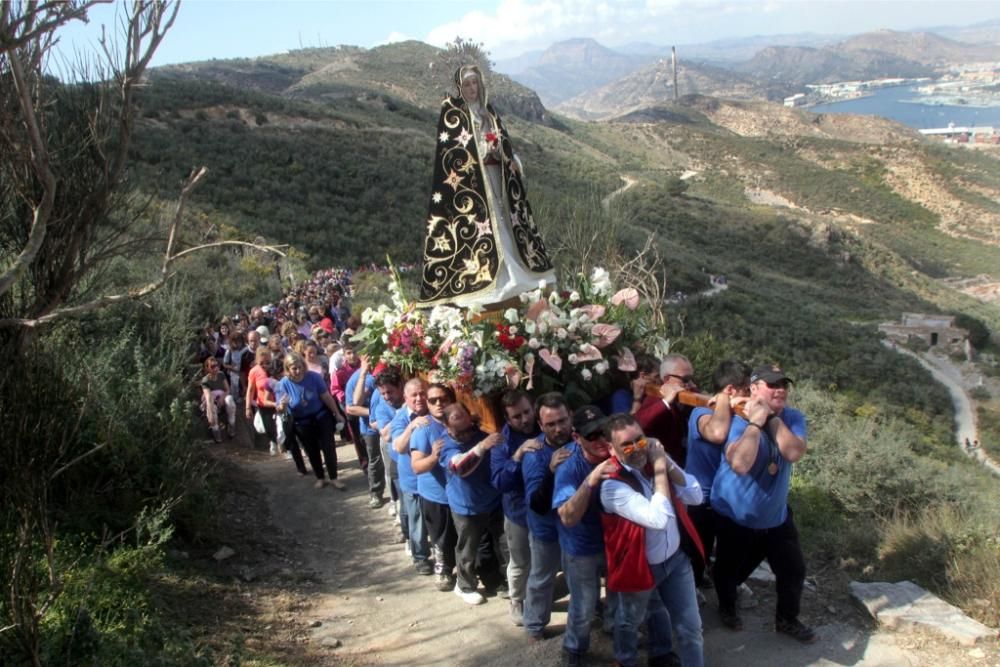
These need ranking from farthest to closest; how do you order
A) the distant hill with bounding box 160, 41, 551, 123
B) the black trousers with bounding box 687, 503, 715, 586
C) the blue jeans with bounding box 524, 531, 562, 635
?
the distant hill with bounding box 160, 41, 551, 123 < the black trousers with bounding box 687, 503, 715, 586 < the blue jeans with bounding box 524, 531, 562, 635

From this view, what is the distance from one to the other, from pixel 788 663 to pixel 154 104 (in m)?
40.4

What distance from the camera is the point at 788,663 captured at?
171 inches

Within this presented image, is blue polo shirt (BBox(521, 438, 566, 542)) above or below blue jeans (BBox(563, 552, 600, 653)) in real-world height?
above

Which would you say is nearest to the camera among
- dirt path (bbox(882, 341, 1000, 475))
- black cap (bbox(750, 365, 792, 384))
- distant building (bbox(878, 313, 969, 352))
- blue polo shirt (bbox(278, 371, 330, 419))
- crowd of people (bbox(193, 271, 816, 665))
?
crowd of people (bbox(193, 271, 816, 665))

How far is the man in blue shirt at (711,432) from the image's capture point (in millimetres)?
4500

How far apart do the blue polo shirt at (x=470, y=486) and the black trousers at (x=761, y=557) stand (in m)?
1.49

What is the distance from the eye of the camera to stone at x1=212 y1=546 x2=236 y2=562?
610 cm

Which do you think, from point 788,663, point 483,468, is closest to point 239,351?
point 483,468

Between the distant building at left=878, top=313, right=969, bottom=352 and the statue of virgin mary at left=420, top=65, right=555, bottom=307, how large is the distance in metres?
37.5

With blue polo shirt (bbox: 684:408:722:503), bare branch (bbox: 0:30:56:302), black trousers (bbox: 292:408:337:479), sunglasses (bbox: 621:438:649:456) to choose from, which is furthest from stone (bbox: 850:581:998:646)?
black trousers (bbox: 292:408:337:479)

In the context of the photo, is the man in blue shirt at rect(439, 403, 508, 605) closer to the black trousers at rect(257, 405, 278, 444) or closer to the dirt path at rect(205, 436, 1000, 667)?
the dirt path at rect(205, 436, 1000, 667)

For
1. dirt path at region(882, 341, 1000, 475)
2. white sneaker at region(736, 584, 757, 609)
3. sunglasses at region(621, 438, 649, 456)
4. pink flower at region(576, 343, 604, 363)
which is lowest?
dirt path at region(882, 341, 1000, 475)

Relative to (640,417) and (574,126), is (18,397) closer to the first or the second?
(640,417)

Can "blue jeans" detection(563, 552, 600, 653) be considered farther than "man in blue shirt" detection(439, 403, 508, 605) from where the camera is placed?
No
